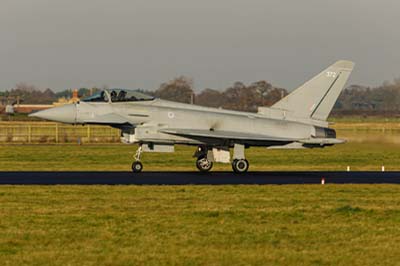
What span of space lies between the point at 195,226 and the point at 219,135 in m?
13.9

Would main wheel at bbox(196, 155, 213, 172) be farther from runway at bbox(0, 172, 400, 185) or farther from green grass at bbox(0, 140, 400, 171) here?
green grass at bbox(0, 140, 400, 171)

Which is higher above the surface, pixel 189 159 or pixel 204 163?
pixel 189 159

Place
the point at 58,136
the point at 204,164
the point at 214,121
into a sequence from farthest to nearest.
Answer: the point at 58,136
the point at 204,164
the point at 214,121

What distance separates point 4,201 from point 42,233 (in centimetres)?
490

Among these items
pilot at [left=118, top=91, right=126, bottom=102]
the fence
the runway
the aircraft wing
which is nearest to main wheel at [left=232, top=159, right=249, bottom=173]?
the runway

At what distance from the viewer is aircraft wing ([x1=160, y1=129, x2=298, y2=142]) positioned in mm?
28547

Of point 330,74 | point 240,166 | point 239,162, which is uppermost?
point 330,74

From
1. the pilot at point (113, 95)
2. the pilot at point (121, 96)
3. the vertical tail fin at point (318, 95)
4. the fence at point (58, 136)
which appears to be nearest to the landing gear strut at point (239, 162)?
the vertical tail fin at point (318, 95)

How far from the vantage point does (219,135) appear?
94.5 ft

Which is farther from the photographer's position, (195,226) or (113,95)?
(113,95)

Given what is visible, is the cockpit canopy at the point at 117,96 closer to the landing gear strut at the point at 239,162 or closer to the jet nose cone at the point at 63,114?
the jet nose cone at the point at 63,114

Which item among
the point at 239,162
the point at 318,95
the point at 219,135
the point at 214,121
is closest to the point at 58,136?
the point at 214,121

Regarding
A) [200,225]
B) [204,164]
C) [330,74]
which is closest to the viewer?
[200,225]

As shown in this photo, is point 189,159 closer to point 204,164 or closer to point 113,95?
point 204,164
